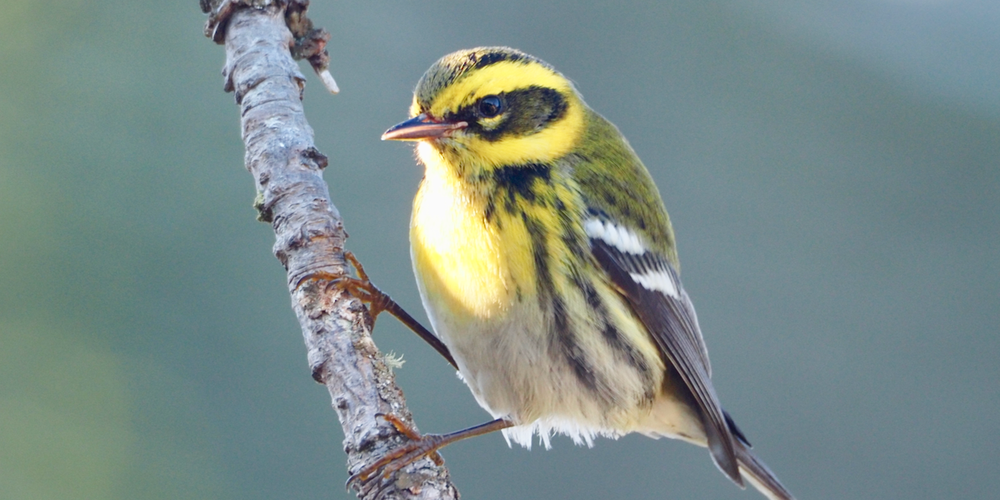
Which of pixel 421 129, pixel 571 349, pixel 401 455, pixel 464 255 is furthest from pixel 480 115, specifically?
pixel 401 455

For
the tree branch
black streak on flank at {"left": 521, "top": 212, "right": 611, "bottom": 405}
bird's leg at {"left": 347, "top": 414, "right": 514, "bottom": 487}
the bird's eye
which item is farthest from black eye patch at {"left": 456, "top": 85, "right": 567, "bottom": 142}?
bird's leg at {"left": 347, "top": 414, "right": 514, "bottom": 487}

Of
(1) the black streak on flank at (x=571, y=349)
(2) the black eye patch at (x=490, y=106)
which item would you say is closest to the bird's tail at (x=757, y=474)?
(1) the black streak on flank at (x=571, y=349)

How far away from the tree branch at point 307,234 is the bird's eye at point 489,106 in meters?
0.40

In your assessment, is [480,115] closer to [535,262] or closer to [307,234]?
Result: [535,262]

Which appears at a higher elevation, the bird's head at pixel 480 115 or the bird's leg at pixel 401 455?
the bird's head at pixel 480 115

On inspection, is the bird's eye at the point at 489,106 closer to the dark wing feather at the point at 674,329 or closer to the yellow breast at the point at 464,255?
the yellow breast at the point at 464,255

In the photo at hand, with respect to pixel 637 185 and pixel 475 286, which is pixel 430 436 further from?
pixel 637 185

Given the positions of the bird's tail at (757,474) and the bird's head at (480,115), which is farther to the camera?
the bird's tail at (757,474)

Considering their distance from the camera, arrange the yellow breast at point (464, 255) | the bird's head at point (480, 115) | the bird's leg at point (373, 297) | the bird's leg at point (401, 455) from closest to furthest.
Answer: the bird's leg at point (401, 455) → the bird's leg at point (373, 297) → the yellow breast at point (464, 255) → the bird's head at point (480, 115)

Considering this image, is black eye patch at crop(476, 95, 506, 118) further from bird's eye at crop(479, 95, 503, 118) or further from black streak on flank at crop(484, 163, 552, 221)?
black streak on flank at crop(484, 163, 552, 221)

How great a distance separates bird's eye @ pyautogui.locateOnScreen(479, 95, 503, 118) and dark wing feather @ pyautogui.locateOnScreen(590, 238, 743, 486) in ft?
1.22

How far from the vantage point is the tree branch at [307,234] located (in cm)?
132

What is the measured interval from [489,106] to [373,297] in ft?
1.69

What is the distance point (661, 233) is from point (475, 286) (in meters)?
0.71
